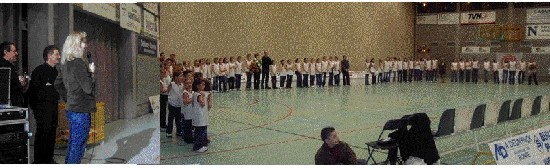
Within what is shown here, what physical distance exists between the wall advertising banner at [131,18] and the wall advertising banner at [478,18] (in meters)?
3.79

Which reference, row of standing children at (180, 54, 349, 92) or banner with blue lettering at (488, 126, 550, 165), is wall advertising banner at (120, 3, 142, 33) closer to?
row of standing children at (180, 54, 349, 92)

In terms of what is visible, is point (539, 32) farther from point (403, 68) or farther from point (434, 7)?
point (403, 68)

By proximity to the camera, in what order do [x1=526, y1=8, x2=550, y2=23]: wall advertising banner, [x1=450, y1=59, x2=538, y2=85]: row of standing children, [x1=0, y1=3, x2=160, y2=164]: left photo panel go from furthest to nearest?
[x1=450, y1=59, x2=538, y2=85]: row of standing children, [x1=526, y1=8, x2=550, y2=23]: wall advertising banner, [x1=0, y1=3, x2=160, y2=164]: left photo panel

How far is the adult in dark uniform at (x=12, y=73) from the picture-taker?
441 centimetres

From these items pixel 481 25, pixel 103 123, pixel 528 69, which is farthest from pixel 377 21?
pixel 103 123

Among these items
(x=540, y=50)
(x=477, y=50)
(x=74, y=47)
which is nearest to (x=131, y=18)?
(x=74, y=47)

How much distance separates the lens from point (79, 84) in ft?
13.8

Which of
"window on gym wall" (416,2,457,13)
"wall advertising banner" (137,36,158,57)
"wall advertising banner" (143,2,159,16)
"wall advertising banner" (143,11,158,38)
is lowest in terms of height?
"wall advertising banner" (137,36,158,57)

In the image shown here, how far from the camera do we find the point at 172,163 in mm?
5121

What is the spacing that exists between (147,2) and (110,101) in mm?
1302

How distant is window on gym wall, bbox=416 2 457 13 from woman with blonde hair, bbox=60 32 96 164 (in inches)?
151

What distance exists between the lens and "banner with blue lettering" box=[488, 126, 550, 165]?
15.1 feet

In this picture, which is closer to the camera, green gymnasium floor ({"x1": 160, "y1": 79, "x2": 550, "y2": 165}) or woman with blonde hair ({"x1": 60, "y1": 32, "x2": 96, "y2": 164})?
woman with blonde hair ({"x1": 60, "y1": 32, "x2": 96, "y2": 164})

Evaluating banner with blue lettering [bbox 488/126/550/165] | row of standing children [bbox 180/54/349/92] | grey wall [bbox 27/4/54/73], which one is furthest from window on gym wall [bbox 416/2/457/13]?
grey wall [bbox 27/4/54/73]
